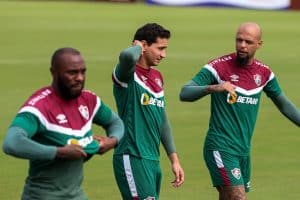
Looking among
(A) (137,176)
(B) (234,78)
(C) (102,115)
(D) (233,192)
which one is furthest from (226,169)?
(C) (102,115)

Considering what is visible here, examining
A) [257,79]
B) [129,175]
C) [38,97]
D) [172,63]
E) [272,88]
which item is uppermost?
[38,97]

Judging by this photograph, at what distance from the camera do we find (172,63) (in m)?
26.0

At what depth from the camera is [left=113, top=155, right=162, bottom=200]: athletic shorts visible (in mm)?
9547

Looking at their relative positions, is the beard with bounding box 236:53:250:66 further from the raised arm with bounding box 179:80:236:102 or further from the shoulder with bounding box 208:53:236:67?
the raised arm with bounding box 179:80:236:102

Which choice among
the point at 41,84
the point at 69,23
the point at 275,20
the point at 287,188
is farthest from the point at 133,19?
the point at 287,188

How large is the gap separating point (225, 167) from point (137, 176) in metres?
1.46

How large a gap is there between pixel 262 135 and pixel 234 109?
7426 mm

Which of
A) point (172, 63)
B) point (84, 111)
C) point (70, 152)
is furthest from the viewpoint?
point (172, 63)

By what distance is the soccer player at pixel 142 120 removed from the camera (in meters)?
9.55

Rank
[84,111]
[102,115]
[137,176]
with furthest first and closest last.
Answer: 1. [137,176]
2. [102,115]
3. [84,111]

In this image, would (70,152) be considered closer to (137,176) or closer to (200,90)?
(137,176)

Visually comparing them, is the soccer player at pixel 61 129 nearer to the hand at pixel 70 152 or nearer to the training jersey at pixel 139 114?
the hand at pixel 70 152

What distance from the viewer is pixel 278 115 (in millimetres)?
19906

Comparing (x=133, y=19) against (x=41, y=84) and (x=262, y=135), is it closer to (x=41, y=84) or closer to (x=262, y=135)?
(x=41, y=84)
